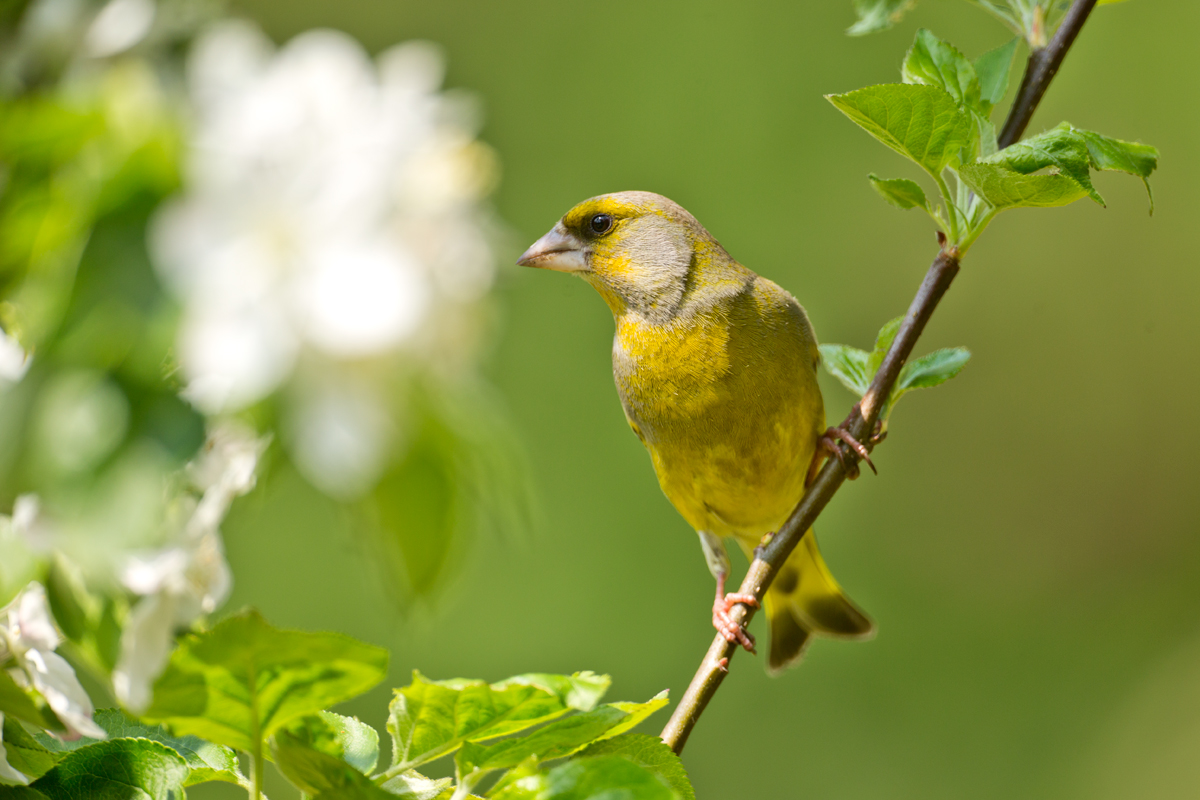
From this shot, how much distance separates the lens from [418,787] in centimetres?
75

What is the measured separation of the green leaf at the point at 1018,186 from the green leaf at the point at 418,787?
0.71 m

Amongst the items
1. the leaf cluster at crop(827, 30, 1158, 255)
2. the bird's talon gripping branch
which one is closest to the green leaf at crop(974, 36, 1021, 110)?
the leaf cluster at crop(827, 30, 1158, 255)

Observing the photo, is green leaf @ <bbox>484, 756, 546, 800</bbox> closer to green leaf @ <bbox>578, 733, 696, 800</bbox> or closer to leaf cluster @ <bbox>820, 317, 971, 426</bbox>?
green leaf @ <bbox>578, 733, 696, 800</bbox>

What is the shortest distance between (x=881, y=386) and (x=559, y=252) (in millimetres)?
963

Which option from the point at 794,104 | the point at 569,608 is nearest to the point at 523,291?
the point at 569,608

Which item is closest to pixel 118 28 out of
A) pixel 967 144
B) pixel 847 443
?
pixel 967 144

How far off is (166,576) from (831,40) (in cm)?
721

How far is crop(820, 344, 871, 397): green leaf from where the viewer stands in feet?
4.30

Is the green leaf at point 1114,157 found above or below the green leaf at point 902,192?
above

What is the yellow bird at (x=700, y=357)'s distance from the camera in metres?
1.87

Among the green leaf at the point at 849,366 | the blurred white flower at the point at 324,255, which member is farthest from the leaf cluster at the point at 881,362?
the blurred white flower at the point at 324,255

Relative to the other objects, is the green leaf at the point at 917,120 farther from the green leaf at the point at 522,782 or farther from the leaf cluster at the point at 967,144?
the green leaf at the point at 522,782

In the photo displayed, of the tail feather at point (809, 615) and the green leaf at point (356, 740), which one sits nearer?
the green leaf at point (356, 740)

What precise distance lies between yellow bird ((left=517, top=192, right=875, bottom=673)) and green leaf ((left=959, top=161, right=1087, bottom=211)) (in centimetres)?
88
